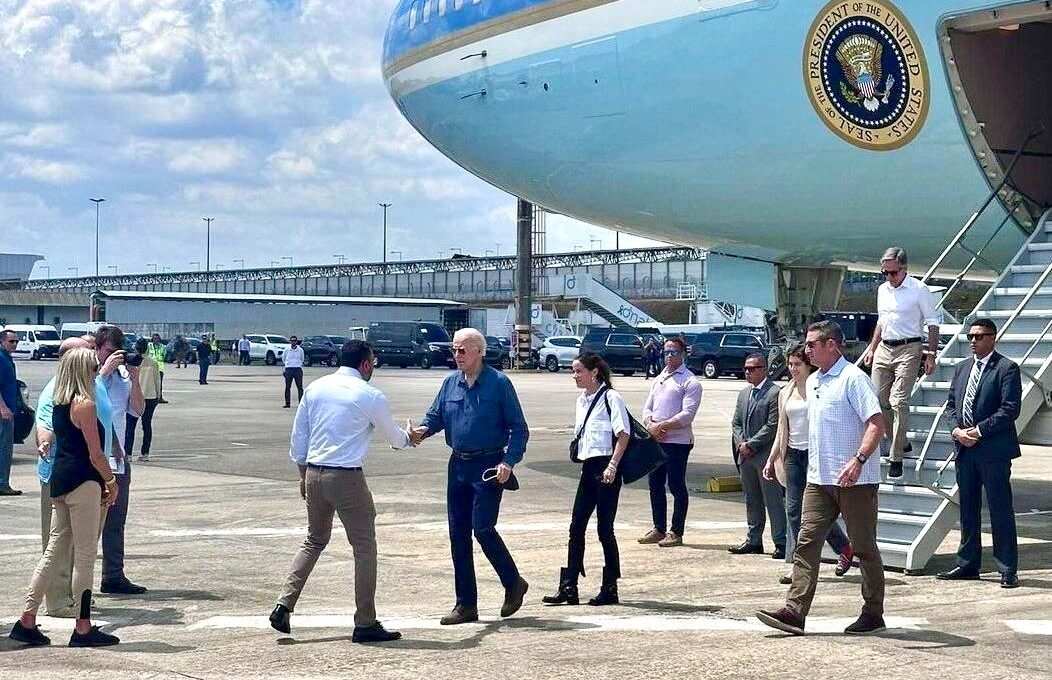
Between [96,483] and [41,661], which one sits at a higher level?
[96,483]

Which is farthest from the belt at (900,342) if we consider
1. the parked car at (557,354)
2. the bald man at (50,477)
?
the parked car at (557,354)

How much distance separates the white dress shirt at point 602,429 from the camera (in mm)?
9750

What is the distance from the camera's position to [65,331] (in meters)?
75.5

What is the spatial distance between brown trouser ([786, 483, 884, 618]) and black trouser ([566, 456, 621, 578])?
139 cm

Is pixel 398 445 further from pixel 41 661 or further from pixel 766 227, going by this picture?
pixel 766 227

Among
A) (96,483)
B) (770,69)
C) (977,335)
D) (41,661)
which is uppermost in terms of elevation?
(770,69)

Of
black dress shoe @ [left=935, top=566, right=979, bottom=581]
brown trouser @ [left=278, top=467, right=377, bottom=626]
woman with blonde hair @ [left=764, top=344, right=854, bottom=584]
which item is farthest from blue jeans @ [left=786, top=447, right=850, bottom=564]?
brown trouser @ [left=278, top=467, right=377, bottom=626]

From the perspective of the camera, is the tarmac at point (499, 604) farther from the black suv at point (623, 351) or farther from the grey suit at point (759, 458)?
the black suv at point (623, 351)

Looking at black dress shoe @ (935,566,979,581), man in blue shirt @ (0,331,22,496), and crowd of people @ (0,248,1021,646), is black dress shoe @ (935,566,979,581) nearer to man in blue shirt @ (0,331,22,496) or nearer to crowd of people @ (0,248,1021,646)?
crowd of people @ (0,248,1021,646)

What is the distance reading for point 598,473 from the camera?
9.75 meters

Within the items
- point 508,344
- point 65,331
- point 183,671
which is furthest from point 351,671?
point 65,331

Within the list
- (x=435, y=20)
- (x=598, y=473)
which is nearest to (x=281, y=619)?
(x=598, y=473)

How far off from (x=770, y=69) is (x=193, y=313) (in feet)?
246

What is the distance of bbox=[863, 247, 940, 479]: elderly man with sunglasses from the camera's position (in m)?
11.3
